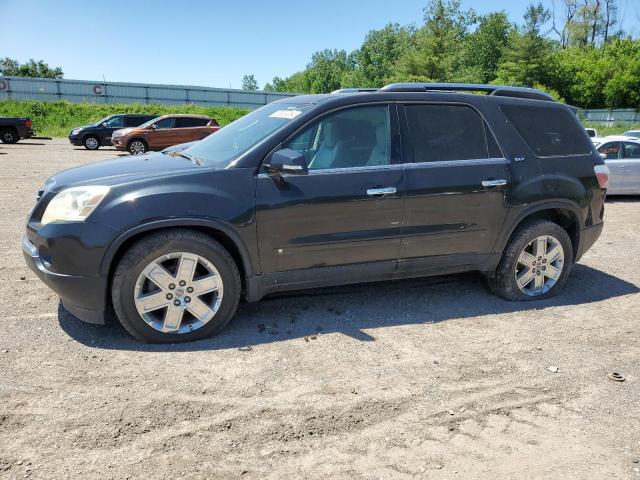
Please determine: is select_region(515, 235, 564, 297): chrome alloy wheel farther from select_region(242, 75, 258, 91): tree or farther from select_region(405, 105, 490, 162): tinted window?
select_region(242, 75, 258, 91): tree

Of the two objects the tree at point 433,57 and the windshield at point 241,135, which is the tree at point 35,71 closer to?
the tree at point 433,57

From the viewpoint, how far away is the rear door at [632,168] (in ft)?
38.1

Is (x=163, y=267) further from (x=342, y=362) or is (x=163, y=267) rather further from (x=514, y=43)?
(x=514, y=43)

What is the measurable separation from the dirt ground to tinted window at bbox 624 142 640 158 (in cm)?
816

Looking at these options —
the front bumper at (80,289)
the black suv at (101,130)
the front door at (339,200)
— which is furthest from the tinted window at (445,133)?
the black suv at (101,130)

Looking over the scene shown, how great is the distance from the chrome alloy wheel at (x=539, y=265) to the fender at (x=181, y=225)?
254 centimetres

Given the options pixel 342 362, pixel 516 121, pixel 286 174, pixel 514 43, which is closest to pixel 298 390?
pixel 342 362

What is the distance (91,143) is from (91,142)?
1.9 inches

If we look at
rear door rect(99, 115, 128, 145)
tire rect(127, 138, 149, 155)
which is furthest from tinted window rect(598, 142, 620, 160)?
rear door rect(99, 115, 128, 145)

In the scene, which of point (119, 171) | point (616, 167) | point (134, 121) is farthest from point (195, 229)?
point (134, 121)

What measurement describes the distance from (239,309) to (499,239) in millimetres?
2342

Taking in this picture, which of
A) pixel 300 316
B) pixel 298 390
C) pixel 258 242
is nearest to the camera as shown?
pixel 298 390

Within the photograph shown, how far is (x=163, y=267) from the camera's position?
12.4 feet

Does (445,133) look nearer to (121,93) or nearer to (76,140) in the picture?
(76,140)
